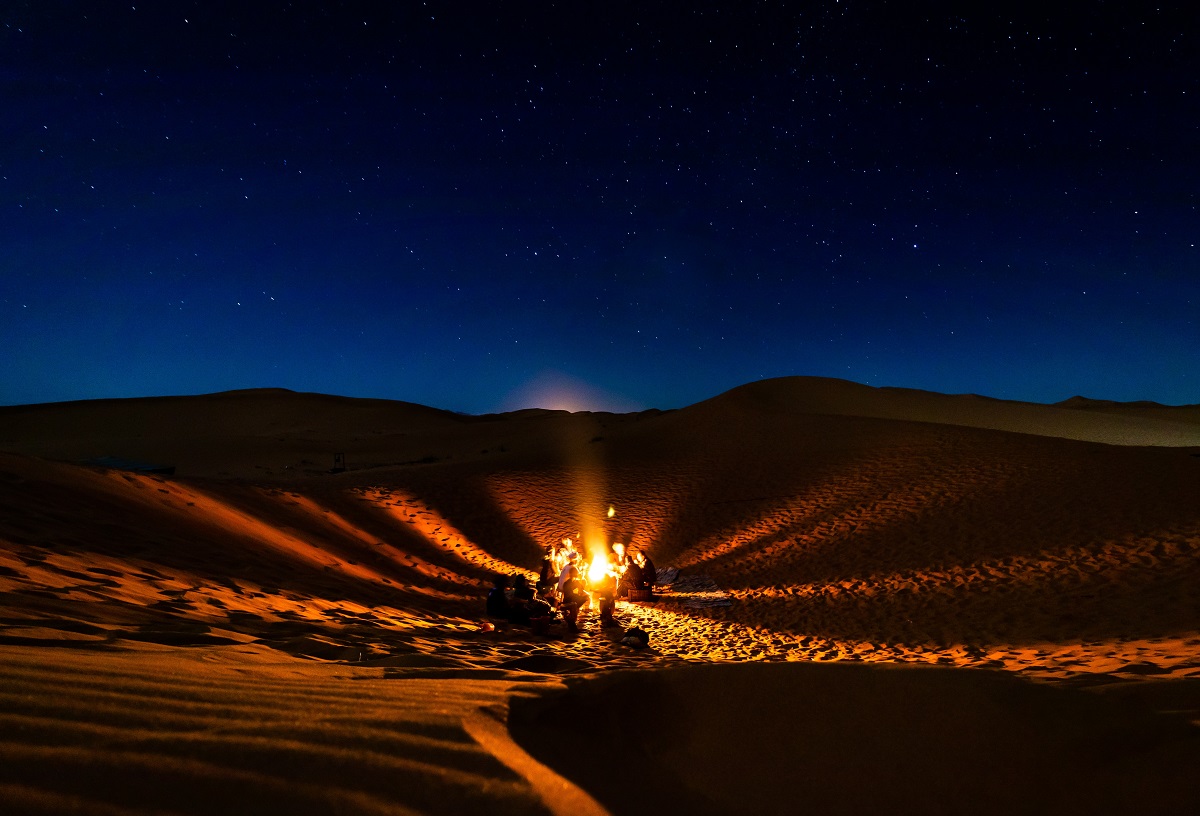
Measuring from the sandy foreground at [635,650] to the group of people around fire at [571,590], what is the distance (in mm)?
460

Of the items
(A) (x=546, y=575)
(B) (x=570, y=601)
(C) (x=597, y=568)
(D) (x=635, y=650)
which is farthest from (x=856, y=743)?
(C) (x=597, y=568)

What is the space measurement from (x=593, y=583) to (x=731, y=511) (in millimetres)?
8164

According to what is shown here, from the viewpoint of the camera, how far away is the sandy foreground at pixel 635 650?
191 centimetres

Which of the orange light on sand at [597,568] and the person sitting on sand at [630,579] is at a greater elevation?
the orange light on sand at [597,568]

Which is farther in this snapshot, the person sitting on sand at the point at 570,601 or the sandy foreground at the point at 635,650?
the person sitting on sand at the point at 570,601

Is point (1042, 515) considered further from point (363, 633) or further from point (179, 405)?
point (179, 405)

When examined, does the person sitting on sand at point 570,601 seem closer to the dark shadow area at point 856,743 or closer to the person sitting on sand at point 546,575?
the person sitting on sand at point 546,575

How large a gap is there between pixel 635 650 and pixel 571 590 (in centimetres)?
138

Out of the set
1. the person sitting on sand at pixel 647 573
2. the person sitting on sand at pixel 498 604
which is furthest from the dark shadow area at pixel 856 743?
the person sitting on sand at pixel 647 573

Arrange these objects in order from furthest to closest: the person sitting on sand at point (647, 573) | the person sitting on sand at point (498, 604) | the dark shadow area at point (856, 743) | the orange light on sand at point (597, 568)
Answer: the person sitting on sand at point (647, 573), the orange light on sand at point (597, 568), the person sitting on sand at point (498, 604), the dark shadow area at point (856, 743)

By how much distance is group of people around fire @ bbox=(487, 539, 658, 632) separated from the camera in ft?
28.6

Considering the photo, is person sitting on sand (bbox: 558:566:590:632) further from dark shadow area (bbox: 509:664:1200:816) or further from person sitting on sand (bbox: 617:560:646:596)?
dark shadow area (bbox: 509:664:1200:816)

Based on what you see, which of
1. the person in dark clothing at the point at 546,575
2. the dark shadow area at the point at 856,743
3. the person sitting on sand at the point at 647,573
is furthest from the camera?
the person sitting on sand at the point at 647,573

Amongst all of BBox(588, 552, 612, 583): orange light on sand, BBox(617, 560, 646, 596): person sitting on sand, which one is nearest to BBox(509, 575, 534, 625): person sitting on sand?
BBox(588, 552, 612, 583): orange light on sand
